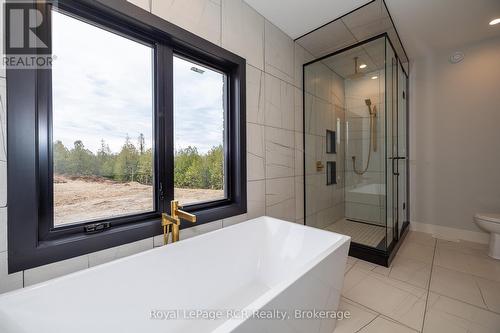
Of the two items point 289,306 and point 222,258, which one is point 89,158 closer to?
point 222,258

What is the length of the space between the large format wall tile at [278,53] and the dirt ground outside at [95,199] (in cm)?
172

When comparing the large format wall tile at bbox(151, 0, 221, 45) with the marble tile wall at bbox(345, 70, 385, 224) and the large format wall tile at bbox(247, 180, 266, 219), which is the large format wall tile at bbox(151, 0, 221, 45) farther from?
the marble tile wall at bbox(345, 70, 385, 224)

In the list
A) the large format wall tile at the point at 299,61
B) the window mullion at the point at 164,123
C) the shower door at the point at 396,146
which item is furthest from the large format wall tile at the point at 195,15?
the shower door at the point at 396,146

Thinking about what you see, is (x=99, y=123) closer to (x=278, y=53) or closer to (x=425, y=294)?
(x=278, y=53)

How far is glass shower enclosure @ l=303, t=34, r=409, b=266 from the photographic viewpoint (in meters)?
2.36

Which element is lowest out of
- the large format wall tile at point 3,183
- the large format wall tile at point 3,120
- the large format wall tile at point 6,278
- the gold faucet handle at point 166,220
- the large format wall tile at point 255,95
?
the large format wall tile at point 6,278

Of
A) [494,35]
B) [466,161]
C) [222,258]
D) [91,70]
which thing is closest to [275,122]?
[222,258]

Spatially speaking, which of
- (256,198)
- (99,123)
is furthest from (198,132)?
(256,198)

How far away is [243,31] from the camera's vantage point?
196 cm

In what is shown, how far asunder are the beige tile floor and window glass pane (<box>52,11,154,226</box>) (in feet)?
5.54

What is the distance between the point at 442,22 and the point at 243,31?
2.23 m

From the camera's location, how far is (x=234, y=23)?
1870 millimetres

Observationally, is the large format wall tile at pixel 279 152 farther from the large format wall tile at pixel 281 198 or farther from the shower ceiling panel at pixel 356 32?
the shower ceiling panel at pixel 356 32

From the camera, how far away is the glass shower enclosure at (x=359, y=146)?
236 centimetres
